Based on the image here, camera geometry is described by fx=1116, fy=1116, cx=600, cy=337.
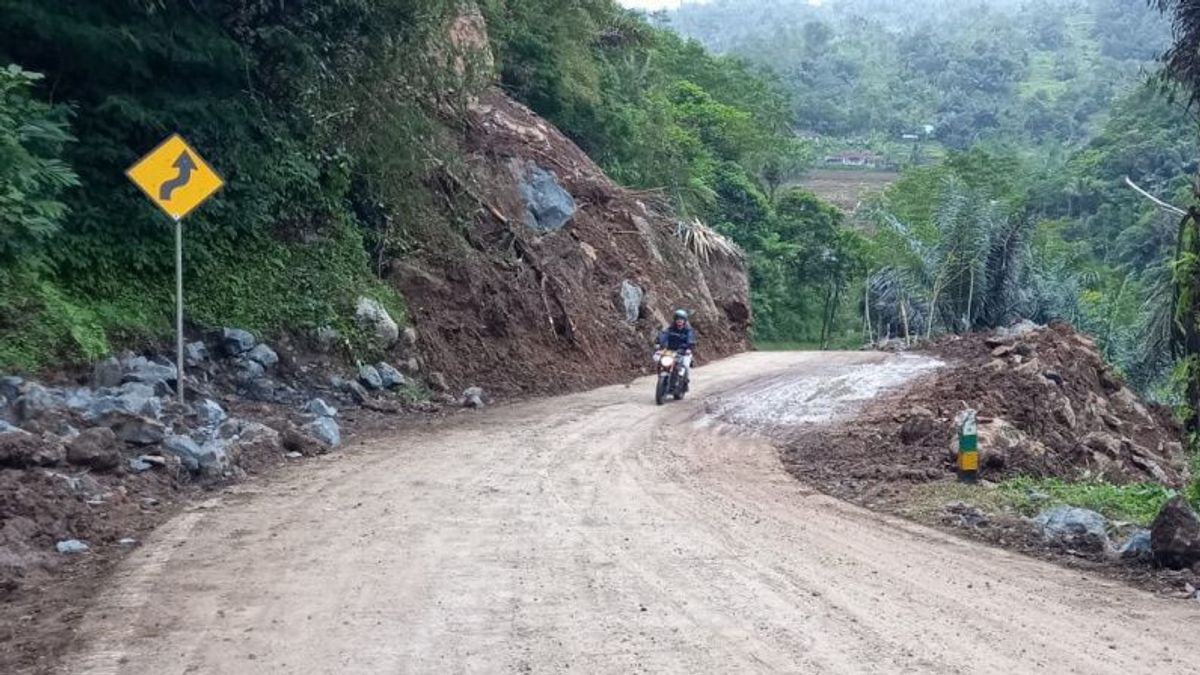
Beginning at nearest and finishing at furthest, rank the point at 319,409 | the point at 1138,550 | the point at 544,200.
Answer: the point at 1138,550 → the point at 319,409 → the point at 544,200

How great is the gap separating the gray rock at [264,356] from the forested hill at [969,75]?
401ft

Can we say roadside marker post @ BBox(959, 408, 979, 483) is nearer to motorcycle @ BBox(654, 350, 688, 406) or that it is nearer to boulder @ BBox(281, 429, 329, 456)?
motorcycle @ BBox(654, 350, 688, 406)

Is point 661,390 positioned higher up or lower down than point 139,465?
lower down

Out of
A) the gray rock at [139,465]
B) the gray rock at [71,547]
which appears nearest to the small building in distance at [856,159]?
the gray rock at [139,465]

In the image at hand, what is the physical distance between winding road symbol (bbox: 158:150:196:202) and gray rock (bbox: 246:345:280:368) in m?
3.11

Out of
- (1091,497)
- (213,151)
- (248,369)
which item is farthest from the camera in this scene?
(213,151)

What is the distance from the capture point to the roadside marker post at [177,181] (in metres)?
12.2

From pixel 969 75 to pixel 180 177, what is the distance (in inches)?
6219

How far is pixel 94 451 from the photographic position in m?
9.77

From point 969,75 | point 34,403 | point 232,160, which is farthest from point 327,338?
point 969,75

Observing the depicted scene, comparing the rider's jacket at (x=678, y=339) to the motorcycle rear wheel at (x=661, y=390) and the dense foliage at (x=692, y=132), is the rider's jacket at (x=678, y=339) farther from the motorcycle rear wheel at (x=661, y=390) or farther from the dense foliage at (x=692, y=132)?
the dense foliage at (x=692, y=132)

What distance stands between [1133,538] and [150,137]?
12661mm

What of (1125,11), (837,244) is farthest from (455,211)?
(1125,11)

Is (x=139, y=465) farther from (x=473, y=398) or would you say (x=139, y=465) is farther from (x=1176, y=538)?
(x=1176, y=538)
